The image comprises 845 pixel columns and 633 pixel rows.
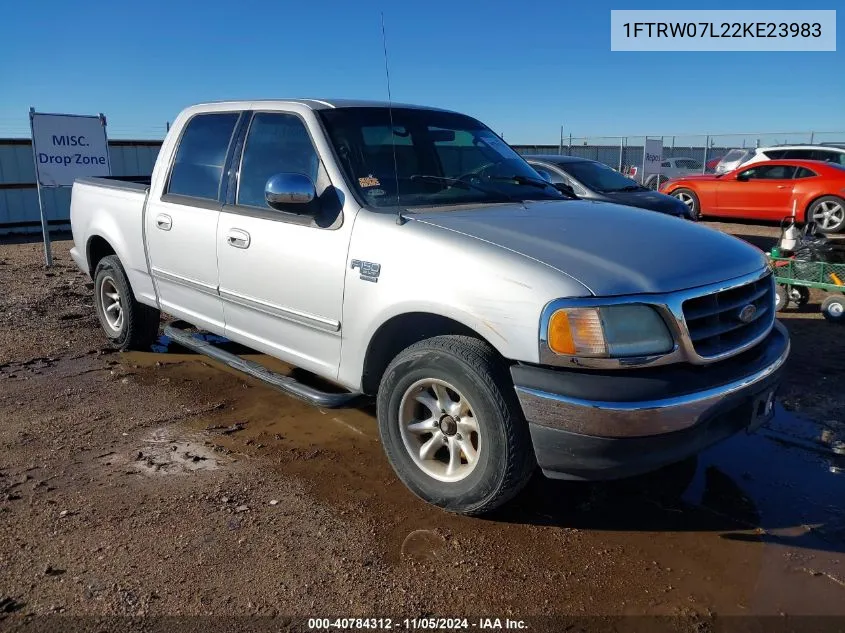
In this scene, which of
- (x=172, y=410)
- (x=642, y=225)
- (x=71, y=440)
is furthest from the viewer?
(x=172, y=410)

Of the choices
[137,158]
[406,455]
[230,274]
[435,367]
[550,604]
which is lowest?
[550,604]

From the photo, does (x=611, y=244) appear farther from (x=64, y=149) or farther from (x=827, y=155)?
(x=827, y=155)

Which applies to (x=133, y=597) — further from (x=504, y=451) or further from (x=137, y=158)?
(x=137, y=158)

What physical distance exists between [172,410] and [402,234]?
2.39 metres

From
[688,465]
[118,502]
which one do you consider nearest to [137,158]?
[118,502]

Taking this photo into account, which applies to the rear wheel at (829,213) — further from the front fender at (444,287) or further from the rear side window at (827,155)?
the front fender at (444,287)

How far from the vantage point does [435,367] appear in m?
3.18

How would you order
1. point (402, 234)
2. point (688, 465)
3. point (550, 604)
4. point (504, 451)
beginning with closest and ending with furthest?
point (550, 604) → point (504, 451) → point (402, 234) → point (688, 465)

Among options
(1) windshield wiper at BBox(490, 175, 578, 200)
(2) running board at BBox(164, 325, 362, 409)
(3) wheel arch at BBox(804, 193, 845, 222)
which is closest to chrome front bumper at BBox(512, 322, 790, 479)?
(2) running board at BBox(164, 325, 362, 409)

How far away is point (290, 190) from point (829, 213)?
12191mm

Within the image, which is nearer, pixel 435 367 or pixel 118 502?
pixel 435 367

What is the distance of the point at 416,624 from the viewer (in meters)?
2.64

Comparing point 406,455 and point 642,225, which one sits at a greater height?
point 642,225

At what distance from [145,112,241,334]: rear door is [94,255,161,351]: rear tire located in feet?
2.31
